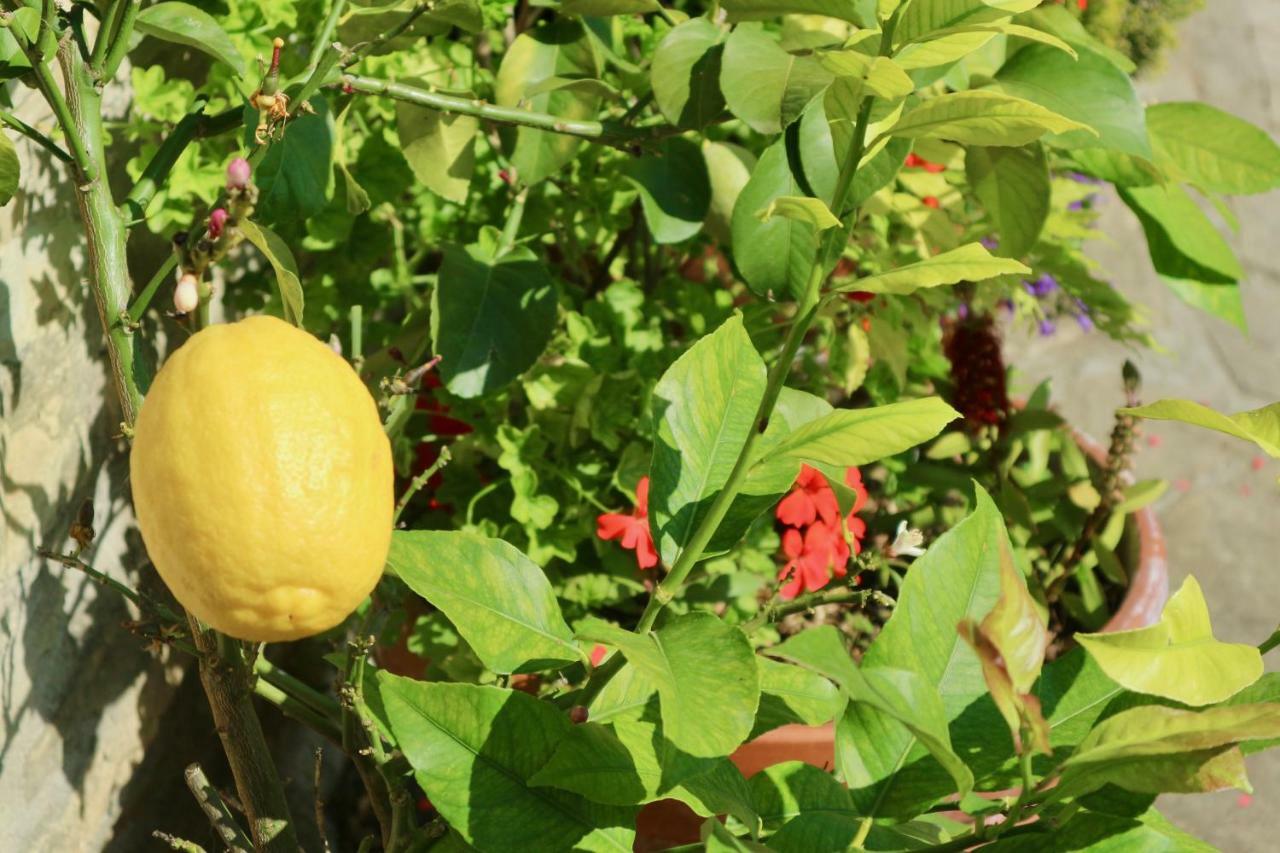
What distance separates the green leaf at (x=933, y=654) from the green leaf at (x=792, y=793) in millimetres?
41

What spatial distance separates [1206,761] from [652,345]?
0.74 m

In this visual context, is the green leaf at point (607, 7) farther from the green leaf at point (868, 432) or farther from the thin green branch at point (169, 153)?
the green leaf at point (868, 432)

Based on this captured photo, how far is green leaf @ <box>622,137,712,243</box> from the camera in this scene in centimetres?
91

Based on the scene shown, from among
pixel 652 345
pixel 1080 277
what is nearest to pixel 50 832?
pixel 652 345

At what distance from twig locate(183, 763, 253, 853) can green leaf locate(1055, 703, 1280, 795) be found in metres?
0.45

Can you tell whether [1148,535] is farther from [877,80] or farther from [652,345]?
[877,80]

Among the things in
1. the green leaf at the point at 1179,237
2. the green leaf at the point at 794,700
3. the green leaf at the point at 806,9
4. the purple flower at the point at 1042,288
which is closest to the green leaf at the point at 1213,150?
the green leaf at the point at 1179,237

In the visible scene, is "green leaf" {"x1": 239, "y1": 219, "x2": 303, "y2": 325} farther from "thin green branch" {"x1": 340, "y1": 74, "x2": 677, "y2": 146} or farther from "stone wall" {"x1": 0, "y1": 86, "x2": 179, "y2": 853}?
"stone wall" {"x1": 0, "y1": 86, "x2": 179, "y2": 853}

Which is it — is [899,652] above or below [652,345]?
above

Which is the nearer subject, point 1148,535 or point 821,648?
point 821,648

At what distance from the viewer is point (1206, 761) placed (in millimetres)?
450

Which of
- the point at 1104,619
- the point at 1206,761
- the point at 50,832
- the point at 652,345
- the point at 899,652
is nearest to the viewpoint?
the point at 1206,761

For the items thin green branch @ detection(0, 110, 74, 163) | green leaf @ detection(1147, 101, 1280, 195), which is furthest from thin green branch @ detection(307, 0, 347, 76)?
green leaf @ detection(1147, 101, 1280, 195)

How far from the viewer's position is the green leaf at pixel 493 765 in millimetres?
586
